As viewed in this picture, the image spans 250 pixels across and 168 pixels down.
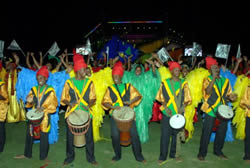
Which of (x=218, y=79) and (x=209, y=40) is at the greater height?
(x=209, y=40)

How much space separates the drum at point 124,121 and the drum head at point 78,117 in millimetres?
519

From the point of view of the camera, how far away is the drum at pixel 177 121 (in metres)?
4.09

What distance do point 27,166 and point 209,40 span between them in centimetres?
2052

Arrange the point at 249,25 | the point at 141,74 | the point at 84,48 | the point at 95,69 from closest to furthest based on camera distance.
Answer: the point at 141,74 < the point at 95,69 < the point at 84,48 < the point at 249,25

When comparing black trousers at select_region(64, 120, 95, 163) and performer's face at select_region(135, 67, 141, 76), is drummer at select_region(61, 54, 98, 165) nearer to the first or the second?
black trousers at select_region(64, 120, 95, 163)

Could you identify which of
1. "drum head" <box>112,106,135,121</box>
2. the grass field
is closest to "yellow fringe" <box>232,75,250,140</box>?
the grass field

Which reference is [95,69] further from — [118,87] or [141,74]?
[118,87]

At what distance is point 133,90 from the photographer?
177 inches

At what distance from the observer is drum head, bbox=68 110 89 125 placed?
397 cm

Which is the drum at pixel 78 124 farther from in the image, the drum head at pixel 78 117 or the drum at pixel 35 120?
the drum at pixel 35 120

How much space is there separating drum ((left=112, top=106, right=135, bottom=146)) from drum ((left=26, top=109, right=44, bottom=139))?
1434 mm

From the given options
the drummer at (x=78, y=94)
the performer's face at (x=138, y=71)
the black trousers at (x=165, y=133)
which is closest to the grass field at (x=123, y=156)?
the black trousers at (x=165, y=133)

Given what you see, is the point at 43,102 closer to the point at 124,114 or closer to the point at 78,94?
the point at 78,94

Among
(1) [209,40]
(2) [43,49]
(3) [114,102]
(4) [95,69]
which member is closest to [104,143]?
(3) [114,102]
